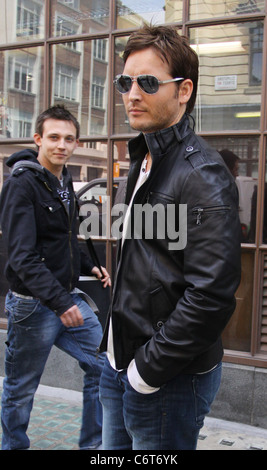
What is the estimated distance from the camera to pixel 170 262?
1.75 metres

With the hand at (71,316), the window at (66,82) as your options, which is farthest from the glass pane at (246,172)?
the hand at (71,316)

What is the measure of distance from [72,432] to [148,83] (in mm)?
2935

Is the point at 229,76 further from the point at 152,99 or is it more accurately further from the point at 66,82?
the point at 152,99

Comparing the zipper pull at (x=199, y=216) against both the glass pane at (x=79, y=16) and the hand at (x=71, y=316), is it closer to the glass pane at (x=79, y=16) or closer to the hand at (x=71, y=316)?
the hand at (x=71, y=316)

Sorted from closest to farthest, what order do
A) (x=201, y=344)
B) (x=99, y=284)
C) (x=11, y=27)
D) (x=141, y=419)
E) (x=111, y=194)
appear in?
(x=201, y=344), (x=141, y=419), (x=99, y=284), (x=111, y=194), (x=11, y=27)

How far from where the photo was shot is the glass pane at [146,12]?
4.27m

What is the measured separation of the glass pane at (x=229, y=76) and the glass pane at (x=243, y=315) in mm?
1092

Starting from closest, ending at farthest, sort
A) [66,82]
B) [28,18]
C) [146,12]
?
[146,12]
[66,82]
[28,18]

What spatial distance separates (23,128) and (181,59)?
142 inches

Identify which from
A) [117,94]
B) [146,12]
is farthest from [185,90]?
[146,12]

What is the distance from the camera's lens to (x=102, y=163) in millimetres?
4660

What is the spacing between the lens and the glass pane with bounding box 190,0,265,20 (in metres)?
3.97
